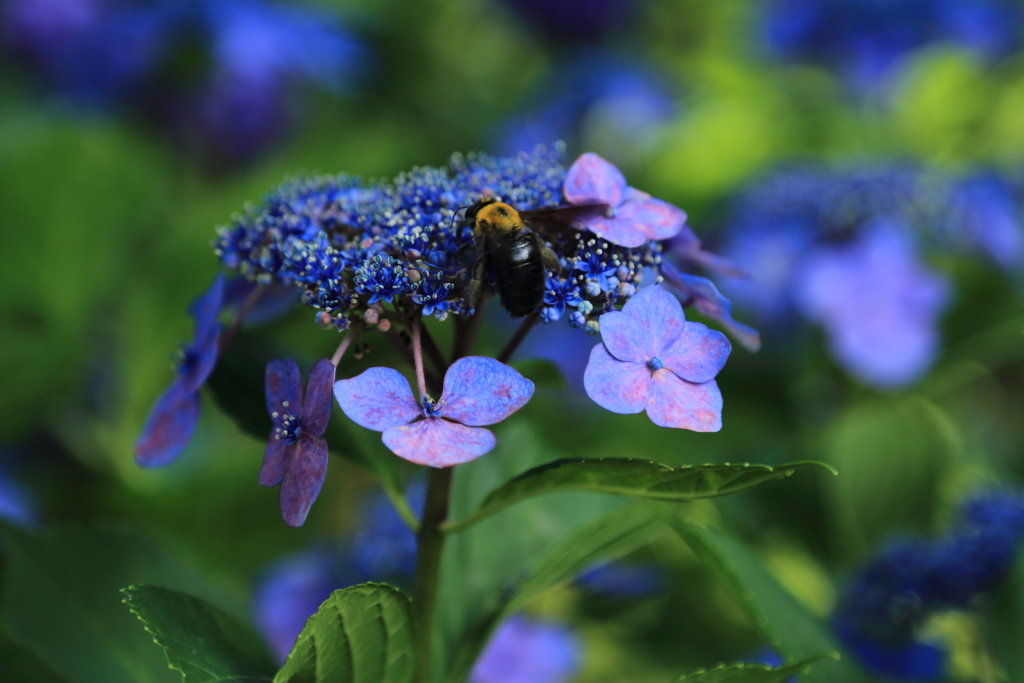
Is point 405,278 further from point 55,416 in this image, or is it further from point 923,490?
point 55,416

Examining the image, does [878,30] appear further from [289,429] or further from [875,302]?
[289,429]

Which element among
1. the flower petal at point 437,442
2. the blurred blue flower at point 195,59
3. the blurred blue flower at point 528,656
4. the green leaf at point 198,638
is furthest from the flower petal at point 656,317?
the blurred blue flower at point 195,59

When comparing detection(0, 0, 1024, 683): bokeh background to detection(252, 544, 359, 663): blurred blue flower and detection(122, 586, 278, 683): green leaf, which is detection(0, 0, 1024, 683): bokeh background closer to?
detection(252, 544, 359, 663): blurred blue flower

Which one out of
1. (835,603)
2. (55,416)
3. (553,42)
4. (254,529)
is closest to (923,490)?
(835,603)

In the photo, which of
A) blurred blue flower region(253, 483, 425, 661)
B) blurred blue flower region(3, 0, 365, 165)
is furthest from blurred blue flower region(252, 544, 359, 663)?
blurred blue flower region(3, 0, 365, 165)

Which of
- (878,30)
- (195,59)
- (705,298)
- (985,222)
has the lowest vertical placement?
(705,298)

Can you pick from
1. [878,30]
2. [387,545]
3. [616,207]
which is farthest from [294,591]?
[878,30]

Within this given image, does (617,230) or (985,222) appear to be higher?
(985,222)
